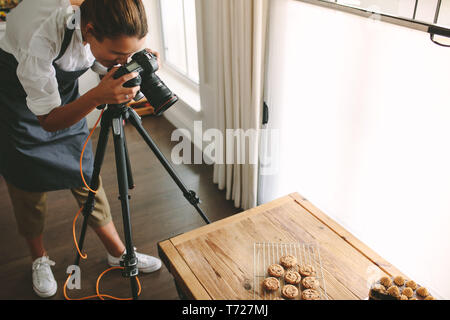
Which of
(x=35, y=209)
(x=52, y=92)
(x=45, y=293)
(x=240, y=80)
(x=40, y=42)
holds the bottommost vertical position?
(x=45, y=293)

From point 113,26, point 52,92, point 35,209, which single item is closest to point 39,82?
point 52,92

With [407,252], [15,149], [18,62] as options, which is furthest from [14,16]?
[407,252]

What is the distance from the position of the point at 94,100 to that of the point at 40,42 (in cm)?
25

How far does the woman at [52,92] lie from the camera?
1.09 meters

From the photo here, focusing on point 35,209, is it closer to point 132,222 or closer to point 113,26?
point 132,222

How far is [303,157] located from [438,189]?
2.10 ft

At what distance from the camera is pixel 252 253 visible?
130 cm

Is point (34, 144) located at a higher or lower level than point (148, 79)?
lower

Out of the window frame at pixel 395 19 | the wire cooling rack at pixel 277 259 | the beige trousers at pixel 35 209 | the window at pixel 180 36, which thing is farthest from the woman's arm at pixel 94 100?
the window at pixel 180 36

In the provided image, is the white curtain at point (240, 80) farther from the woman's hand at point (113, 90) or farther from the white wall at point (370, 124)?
the woman's hand at point (113, 90)

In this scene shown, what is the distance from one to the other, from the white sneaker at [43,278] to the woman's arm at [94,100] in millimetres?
796

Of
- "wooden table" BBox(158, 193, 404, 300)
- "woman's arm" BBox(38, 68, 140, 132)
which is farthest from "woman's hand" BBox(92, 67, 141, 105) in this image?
"wooden table" BBox(158, 193, 404, 300)
